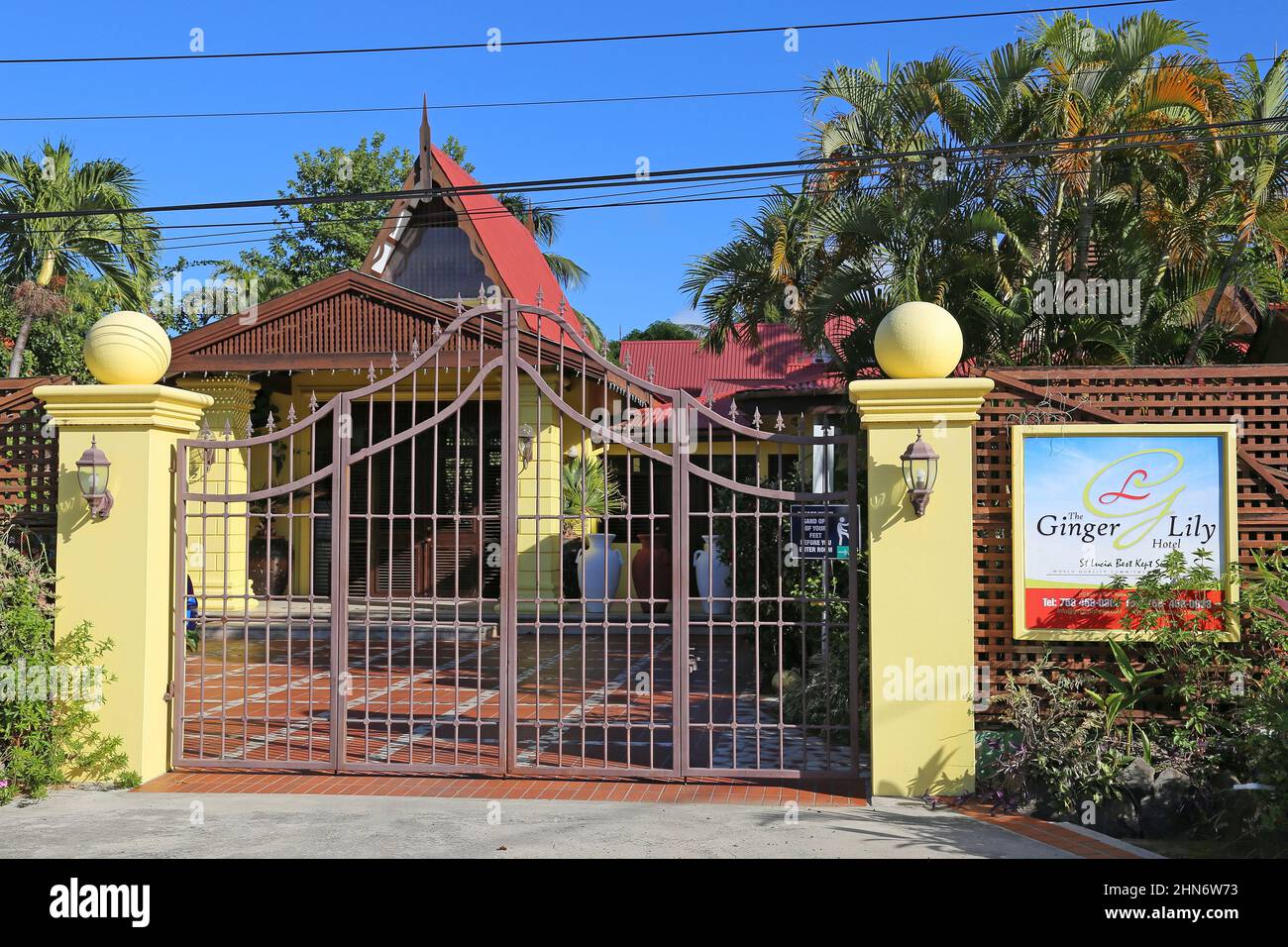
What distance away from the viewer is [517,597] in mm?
8406

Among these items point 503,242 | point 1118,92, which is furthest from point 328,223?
point 1118,92

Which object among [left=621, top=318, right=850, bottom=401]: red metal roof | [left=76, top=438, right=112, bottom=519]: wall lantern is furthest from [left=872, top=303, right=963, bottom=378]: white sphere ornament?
[left=621, top=318, right=850, bottom=401]: red metal roof

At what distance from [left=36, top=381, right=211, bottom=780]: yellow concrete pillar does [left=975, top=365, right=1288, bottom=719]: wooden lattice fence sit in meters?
5.46

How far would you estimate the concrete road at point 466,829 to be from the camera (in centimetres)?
600

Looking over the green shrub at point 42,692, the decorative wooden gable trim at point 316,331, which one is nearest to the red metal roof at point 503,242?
the decorative wooden gable trim at point 316,331

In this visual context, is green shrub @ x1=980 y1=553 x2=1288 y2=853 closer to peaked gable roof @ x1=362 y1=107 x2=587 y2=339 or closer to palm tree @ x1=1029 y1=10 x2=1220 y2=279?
palm tree @ x1=1029 y1=10 x2=1220 y2=279

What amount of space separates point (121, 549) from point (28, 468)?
0.99 metres

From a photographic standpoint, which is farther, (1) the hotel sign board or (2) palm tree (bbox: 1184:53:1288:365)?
(2) palm tree (bbox: 1184:53:1288:365)

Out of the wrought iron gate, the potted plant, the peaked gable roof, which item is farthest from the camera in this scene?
the peaked gable roof

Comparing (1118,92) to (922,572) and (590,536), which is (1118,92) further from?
(590,536)

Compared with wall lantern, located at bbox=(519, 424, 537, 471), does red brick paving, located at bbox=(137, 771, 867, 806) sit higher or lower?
lower

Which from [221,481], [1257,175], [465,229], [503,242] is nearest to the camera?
[1257,175]

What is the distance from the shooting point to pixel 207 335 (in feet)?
54.3

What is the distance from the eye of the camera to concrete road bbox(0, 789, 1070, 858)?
6.00m
